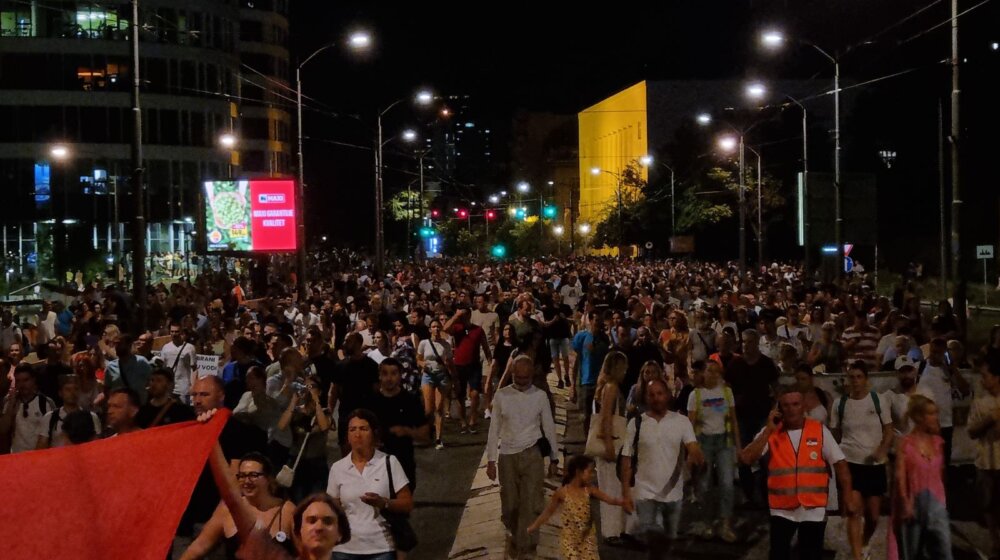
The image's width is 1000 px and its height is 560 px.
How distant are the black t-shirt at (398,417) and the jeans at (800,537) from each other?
96.5 inches

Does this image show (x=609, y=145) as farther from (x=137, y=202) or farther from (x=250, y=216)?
(x=137, y=202)

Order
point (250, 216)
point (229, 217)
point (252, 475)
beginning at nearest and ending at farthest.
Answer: point (252, 475)
point (250, 216)
point (229, 217)

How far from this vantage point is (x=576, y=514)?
A: 8.30 metres

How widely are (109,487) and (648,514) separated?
5.20 meters

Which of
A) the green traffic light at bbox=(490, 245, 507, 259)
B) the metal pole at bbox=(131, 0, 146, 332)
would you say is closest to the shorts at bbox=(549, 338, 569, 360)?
the metal pole at bbox=(131, 0, 146, 332)

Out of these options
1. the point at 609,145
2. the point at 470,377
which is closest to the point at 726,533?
the point at 470,377

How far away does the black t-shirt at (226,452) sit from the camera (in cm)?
835

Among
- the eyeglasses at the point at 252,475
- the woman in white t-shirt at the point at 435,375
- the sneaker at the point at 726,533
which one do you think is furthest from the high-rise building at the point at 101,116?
the eyeglasses at the point at 252,475

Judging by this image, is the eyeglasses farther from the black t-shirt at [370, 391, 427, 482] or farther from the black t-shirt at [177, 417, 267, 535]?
the black t-shirt at [370, 391, 427, 482]

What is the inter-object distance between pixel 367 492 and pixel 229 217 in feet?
91.5

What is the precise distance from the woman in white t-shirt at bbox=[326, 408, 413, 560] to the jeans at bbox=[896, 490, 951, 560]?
3227mm

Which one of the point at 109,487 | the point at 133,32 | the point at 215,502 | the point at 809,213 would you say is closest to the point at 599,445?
the point at 215,502

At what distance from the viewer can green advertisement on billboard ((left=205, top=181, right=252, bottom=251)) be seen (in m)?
34.4

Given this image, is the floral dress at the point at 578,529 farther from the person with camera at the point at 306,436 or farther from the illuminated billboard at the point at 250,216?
the illuminated billboard at the point at 250,216
